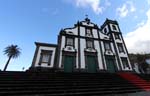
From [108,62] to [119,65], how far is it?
180cm

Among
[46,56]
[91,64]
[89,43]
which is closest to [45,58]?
[46,56]

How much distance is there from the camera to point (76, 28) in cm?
2002

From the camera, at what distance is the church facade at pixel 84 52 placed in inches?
637

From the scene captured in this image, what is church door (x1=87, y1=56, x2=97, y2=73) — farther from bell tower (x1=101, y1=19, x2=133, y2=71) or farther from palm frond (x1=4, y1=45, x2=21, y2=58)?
palm frond (x1=4, y1=45, x2=21, y2=58)

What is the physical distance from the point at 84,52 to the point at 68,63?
9.68 feet

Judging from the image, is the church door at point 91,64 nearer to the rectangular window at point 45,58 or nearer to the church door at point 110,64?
the church door at point 110,64

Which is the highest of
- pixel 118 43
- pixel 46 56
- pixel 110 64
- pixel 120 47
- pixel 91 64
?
pixel 118 43

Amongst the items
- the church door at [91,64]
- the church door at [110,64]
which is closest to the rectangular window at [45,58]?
the church door at [91,64]

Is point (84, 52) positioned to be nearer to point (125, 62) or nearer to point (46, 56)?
point (46, 56)

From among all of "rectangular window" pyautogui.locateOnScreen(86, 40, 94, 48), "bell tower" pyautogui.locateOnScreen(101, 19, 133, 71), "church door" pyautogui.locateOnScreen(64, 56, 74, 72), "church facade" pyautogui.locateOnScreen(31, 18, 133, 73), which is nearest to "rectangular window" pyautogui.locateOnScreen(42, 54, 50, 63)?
"church facade" pyautogui.locateOnScreen(31, 18, 133, 73)

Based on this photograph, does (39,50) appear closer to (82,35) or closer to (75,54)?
(75,54)

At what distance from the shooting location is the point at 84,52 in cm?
1769

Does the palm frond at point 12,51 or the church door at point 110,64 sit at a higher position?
the palm frond at point 12,51

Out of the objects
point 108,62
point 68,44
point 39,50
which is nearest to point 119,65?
point 108,62
